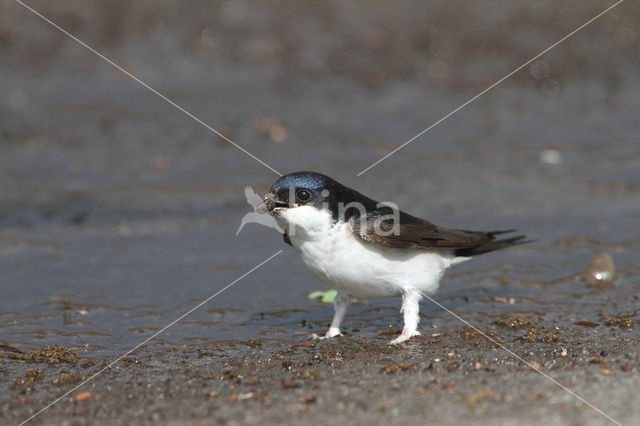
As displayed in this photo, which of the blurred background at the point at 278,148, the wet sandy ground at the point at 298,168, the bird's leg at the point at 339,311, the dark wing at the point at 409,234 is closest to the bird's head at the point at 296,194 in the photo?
the dark wing at the point at 409,234

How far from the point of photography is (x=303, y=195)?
494 centimetres

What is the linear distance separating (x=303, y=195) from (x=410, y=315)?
3.50 ft

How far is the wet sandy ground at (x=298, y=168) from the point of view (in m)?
4.30

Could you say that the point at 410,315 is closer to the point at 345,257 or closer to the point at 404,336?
the point at 404,336

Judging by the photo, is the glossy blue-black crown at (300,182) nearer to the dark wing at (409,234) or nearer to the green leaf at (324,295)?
the dark wing at (409,234)

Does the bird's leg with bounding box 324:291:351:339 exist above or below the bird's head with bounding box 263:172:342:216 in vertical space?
below

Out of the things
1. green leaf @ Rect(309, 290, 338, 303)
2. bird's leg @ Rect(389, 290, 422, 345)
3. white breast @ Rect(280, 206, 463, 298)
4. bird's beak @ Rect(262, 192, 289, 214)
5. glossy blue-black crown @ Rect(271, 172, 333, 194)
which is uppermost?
glossy blue-black crown @ Rect(271, 172, 333, 194)

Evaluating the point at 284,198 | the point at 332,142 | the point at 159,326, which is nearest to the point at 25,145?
the point at 332,142

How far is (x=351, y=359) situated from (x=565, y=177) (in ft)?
17.8

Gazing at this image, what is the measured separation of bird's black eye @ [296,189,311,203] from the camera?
194 inches

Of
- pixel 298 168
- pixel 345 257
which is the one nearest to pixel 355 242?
pixel 345 257

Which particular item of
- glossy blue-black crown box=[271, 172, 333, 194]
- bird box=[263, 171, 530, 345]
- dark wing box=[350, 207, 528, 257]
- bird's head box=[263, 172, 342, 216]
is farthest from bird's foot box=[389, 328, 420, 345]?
glossy blue-black crown box=[271, 172, 333, 194]

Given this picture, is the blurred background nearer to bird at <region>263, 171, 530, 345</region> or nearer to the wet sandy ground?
the wet sandy ground

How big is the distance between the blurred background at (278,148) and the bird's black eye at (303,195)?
3.56ft
